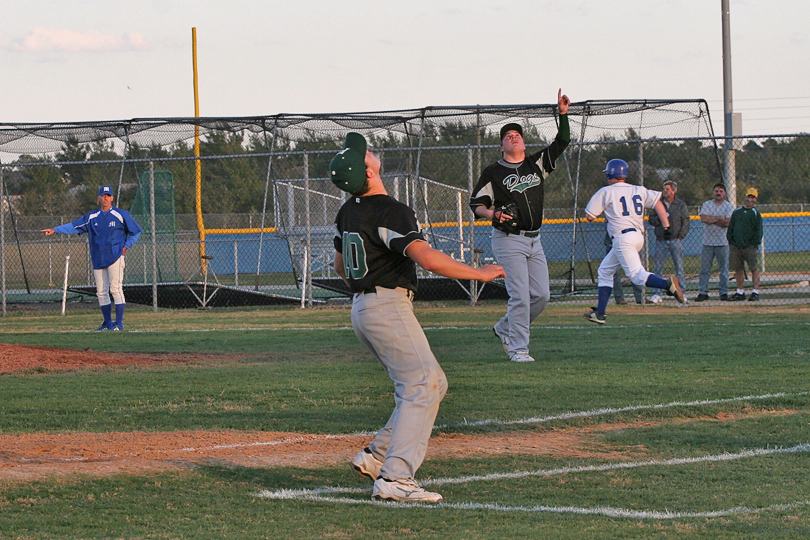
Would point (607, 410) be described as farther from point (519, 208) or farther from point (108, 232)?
point (108, 232)

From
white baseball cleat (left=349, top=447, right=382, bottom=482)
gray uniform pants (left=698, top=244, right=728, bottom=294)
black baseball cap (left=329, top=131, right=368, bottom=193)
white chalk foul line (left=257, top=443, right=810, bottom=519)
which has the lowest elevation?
white chalk foul line (left=257, top=443, right=810, bottom=519)

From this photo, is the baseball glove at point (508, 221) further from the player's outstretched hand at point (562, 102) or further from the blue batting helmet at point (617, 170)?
the blue batting helmet at point (617, 170)

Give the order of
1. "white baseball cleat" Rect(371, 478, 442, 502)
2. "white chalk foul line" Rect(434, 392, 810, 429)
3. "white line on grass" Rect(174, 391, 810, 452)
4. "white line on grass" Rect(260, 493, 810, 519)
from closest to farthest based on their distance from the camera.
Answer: "white line on grass" Rect(260, 493, 810, 519)
"white baseball cleat" Rect(371, 478, 442, 502)
"white line on grass" Rect(174, 391, 810, 452)
"white chalk foul line" Rect(434, 392, 810, 429)

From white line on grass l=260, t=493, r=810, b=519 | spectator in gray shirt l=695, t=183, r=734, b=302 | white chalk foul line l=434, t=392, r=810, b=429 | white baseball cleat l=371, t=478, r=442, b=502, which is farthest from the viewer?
spectator in gray shirt l=695, t=183, r=734, b=302

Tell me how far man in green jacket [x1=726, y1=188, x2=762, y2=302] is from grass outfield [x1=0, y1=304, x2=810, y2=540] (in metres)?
4.47

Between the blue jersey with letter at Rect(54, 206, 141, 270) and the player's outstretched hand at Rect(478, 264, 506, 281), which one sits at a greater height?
the blue jersey with letter at Rect(54, 206, 141, 270)

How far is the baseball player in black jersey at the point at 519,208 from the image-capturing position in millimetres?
9664

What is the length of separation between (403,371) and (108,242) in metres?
11.0

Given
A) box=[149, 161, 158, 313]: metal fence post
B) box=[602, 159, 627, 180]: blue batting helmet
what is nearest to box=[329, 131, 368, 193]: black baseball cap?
box=[602, 159, 627, 180]: blue batting helmet

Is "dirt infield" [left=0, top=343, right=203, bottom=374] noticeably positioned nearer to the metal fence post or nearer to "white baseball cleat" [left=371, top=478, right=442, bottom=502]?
the metal fence post

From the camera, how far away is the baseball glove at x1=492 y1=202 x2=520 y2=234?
910 cm

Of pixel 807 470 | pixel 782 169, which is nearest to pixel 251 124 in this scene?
pixel 807 470

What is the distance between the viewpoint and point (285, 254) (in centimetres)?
3531

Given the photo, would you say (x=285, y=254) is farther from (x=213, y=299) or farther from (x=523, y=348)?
(x=523, y=348)
